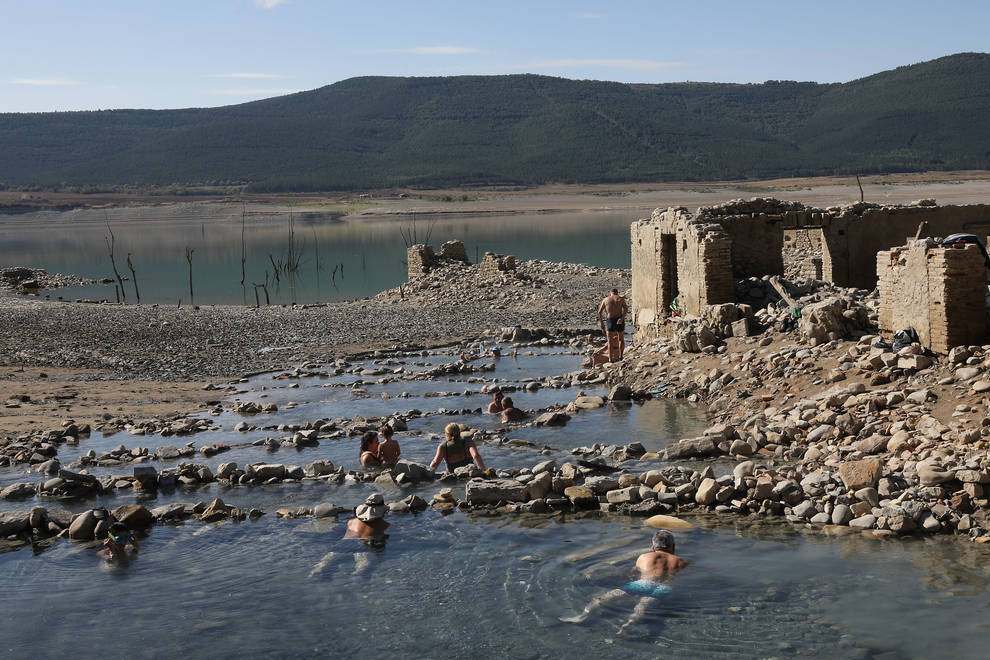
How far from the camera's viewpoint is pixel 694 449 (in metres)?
11.6

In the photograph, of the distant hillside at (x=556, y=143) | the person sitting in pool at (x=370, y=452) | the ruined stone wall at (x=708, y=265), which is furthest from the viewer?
the distant hillside at (x=556, y=143)

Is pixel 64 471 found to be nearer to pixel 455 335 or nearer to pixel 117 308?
pixel 455 335

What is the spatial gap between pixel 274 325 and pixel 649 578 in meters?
20.7

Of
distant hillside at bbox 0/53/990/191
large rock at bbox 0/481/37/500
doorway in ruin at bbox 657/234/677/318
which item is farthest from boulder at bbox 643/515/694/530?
distant hillside at bbox 0/53/990/191

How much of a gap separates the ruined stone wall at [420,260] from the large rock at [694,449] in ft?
82.7

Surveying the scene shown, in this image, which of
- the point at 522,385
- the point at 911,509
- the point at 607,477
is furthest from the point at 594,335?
the point at 911,509

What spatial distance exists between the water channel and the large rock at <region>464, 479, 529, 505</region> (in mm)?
242

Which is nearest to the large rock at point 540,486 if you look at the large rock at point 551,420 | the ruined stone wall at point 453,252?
the large rock at point 551,420

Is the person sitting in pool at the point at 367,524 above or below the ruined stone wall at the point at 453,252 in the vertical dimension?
below

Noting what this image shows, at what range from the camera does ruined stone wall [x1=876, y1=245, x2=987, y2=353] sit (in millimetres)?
11758

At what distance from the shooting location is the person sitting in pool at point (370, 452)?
1239 centimetres

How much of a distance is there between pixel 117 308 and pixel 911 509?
28.1m

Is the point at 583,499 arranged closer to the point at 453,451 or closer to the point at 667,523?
the point at 667,523

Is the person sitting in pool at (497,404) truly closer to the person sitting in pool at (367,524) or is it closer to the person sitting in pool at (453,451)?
the person sitting in pool at (453,451)
